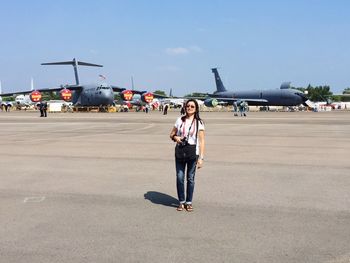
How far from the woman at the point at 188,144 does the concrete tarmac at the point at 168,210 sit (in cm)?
29

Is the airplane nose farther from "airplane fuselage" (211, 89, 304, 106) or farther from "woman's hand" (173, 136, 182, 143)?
"woman's hand" (173, 136, 182, 143)

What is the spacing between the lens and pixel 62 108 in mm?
74125

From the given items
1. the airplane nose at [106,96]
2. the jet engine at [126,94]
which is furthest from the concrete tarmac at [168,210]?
the jet engine at [126,94]

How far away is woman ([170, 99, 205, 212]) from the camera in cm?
641

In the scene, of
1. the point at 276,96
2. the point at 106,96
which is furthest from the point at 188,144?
the point at 276,96

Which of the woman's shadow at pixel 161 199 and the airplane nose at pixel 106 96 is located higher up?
the airplane nose at pixel 106 96

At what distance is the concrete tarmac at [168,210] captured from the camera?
4605 millimetres

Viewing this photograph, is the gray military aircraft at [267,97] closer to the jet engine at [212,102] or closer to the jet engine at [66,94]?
the jet engine at [212,102]

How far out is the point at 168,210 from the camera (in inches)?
252

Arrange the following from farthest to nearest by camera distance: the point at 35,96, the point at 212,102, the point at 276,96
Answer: the point at 212,102, the point at 276,96, the point at 35,96

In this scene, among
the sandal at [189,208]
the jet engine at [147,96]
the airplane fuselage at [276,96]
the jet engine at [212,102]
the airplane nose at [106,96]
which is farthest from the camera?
the jet engine at [212,102]

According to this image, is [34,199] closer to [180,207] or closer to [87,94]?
[180,207]

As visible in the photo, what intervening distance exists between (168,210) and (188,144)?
993mm

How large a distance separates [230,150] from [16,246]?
9.63 metres
